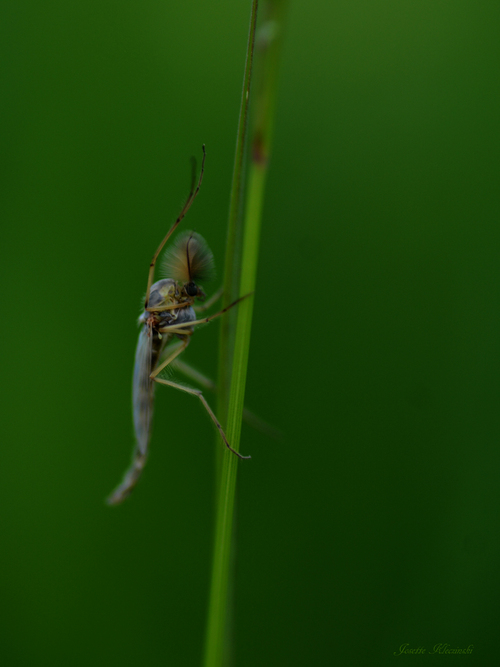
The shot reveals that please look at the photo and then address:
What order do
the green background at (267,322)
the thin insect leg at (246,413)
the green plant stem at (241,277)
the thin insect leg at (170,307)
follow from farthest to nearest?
the green background at (267,322) → the thin insect leg at (246,413) → the thin insect leg at (170,307) → the green plant stem at (241,277)

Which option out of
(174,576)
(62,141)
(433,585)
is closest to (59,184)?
(62,141)

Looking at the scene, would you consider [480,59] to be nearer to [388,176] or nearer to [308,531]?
[388,176]

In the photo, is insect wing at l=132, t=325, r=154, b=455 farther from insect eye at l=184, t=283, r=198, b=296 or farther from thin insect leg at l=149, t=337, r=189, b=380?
insect eye at l=184, t=283, r=198, b=296

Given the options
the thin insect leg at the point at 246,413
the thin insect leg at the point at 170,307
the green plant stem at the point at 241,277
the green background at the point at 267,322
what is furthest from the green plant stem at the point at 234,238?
the green background at the point at 267,322

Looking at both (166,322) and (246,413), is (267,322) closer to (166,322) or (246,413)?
(246,413)

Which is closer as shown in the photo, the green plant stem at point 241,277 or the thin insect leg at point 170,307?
the green plant stem at point 241,277

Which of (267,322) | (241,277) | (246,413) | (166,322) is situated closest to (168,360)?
(166,322)

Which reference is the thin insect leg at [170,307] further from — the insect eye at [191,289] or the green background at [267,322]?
the green background at [267,322]

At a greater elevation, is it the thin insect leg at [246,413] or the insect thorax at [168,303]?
the insect thorax at [168,303]
